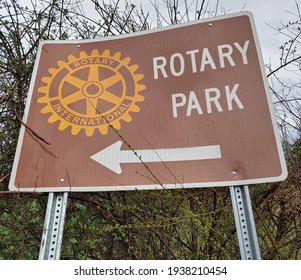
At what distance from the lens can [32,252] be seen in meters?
1.61

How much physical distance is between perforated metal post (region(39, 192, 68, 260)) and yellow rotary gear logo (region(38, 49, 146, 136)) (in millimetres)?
293

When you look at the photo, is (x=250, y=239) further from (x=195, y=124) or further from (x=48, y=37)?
(x=48, y=37)

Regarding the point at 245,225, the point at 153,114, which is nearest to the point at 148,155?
the point at 153,114

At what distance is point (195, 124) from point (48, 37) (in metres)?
1.37

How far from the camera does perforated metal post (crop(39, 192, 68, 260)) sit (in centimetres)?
101

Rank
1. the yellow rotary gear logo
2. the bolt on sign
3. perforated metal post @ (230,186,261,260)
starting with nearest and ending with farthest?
perforated metal post @ (230,186,261,260)
the bolt on sign
the yellow rotary gear logo

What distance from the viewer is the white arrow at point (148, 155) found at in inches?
43.4

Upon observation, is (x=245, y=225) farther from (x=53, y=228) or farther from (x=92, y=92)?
(x=92, y=92)

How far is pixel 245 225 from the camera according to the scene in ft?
3.16

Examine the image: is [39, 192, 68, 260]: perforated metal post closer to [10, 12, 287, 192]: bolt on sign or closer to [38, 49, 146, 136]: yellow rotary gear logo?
[10, 12, 287, 192]: bolt on sign

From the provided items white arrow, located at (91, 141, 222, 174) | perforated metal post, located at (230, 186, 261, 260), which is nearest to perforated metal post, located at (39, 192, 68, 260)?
white arrow, located at (91, 141, 222, 174)

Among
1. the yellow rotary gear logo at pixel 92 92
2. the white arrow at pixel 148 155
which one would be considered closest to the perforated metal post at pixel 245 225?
the white arrow at pixel 148 155
